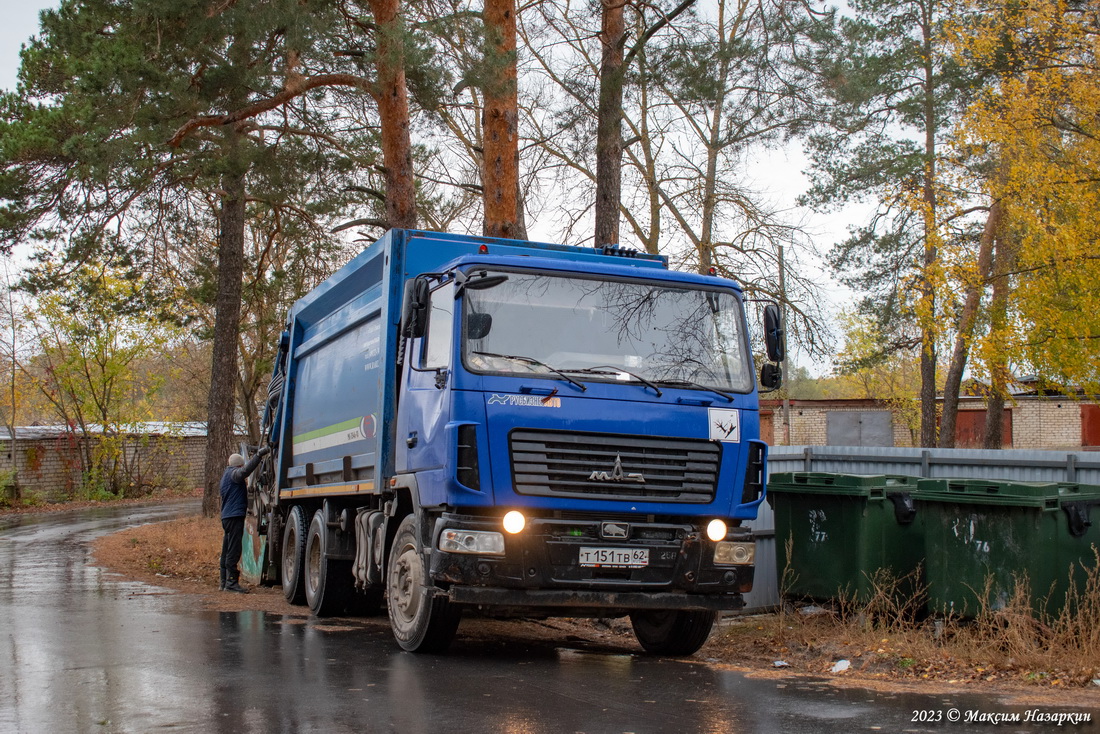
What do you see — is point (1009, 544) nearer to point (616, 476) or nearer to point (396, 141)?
point (616, 476)

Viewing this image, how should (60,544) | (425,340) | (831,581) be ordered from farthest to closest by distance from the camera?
1. (60,544)
2. (831,581)
3. (425,340)

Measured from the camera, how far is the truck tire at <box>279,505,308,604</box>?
11031 millimetres

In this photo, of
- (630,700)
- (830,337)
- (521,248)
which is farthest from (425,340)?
(830,337)

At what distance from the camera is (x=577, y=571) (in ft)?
23.1

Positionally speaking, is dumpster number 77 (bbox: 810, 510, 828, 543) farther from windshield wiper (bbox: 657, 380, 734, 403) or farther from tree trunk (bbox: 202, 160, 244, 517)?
tree trunk (bbox: 202, 160, 244, 517)

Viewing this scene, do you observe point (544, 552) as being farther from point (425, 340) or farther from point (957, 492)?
point (957, 492)

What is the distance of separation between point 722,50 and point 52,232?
9488 mm

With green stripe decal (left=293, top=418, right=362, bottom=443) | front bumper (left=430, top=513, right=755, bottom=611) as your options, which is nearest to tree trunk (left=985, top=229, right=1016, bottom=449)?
green stripe decal (left=293, top=418, right=362, bottom=443)

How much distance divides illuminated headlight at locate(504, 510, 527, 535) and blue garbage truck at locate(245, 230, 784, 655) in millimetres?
13

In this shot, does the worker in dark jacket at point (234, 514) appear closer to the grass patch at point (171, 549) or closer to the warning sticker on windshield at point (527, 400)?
the grass patch at point (171, 549)

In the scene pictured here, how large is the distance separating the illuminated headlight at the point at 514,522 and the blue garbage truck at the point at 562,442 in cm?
1

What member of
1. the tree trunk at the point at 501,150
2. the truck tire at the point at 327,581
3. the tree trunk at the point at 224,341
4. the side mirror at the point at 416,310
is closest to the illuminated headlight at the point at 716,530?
the side mirror at the point at 416,310

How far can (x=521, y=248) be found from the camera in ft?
28.6

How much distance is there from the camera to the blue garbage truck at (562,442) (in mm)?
6910
